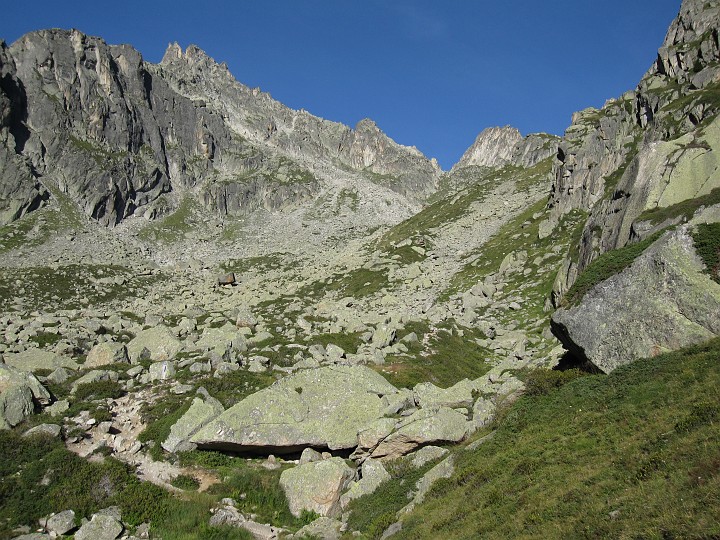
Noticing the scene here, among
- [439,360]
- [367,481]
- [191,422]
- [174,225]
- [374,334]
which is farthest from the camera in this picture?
[174,225]

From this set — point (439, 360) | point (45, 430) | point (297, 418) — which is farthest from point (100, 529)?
point (439, 360)

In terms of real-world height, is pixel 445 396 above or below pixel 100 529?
above

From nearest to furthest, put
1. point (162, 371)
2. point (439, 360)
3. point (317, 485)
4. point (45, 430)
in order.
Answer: point (317, 485)
point (45, 430)
point (162, 371)
point (439, 360)

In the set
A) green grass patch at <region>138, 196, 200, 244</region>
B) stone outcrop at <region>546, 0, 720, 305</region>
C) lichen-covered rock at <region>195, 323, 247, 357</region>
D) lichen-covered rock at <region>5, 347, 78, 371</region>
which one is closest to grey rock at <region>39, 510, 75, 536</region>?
lichen-covered rock at <region>195, 323, 247, 357</region>

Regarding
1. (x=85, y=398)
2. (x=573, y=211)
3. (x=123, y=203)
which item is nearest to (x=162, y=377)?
(x=85, y=398)

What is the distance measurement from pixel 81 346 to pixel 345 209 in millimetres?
147290

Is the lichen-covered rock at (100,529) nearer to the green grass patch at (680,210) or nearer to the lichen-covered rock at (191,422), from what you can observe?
the lichen-covered rock at (191,422)

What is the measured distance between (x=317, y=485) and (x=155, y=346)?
20103 mm

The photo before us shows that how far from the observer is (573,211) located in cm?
6025

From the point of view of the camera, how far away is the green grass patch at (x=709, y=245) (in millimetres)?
15641

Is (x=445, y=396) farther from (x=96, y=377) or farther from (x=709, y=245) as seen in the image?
(x=96, y=377)

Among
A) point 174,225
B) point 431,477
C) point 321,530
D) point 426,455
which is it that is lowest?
point 321,530

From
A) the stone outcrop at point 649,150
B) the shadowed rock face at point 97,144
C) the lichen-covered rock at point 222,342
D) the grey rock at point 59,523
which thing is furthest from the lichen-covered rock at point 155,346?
the shadowed rock face at point 97,144

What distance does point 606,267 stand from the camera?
19.0 m
